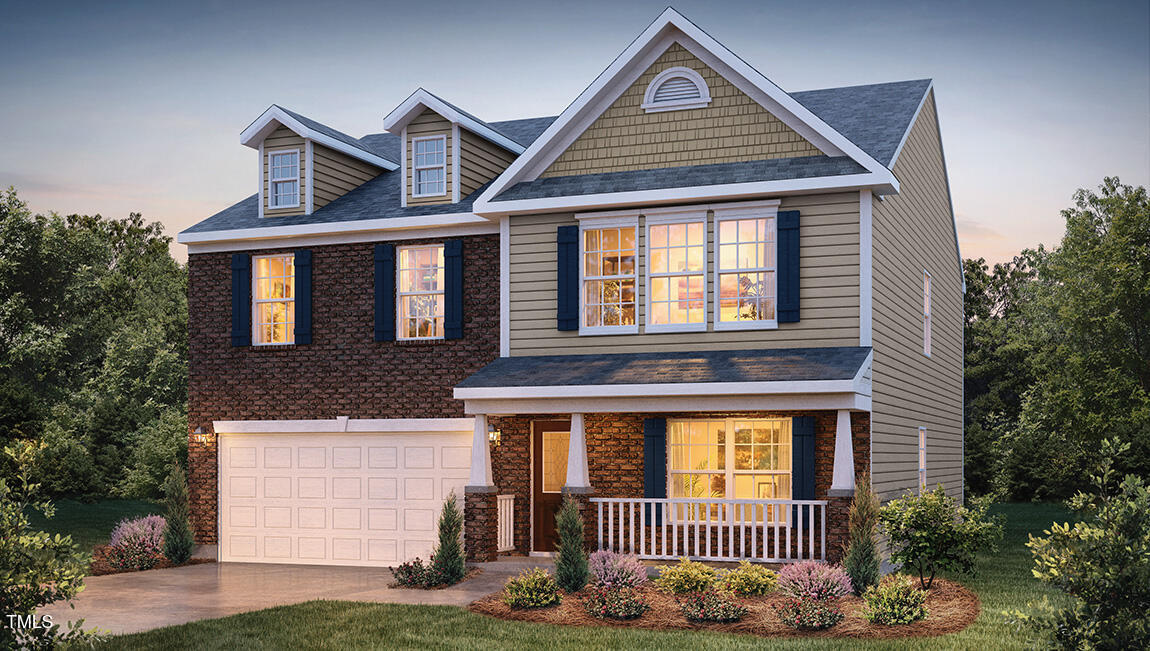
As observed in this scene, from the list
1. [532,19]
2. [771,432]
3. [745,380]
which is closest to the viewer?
[745,380]

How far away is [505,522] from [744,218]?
6.11 metres

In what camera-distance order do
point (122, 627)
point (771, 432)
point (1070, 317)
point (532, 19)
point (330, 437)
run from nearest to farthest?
1. point (122, 627)
2. point (771, 432)
3. point (330, 437)
4. point (532, 19)
5. point (1070, 317)

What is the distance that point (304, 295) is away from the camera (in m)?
19.9

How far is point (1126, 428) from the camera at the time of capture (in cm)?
3014

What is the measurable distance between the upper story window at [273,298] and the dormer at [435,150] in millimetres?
2597

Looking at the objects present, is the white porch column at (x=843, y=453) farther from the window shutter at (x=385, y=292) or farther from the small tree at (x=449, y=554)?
the window shutter at (x=385, y=292)

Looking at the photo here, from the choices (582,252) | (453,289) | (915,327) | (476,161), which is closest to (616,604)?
(582,252)

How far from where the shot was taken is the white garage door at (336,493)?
18922mm

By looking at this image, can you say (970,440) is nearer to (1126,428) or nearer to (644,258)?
(1126,428)

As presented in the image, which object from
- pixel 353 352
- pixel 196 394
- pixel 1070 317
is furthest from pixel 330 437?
pixel 1070 317

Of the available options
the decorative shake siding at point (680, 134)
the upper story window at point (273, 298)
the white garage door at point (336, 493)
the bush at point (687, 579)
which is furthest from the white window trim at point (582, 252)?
the upper story window at point (273, 298)

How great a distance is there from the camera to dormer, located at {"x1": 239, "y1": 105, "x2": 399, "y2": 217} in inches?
806

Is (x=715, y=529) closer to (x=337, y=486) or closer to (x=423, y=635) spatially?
(x=423, y=635)

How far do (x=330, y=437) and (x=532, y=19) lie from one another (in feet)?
27.9
